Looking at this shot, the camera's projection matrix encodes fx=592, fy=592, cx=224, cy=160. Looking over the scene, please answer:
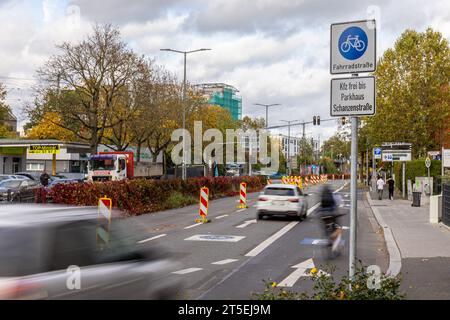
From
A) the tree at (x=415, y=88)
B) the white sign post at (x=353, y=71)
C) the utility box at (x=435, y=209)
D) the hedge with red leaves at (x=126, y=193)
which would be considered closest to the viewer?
the white sign post at (x=353, y=71)

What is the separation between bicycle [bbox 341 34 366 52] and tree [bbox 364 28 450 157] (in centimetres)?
3926

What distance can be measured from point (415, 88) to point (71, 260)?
139 ft

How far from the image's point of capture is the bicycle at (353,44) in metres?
6.55

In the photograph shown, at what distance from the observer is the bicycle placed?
6555 mm

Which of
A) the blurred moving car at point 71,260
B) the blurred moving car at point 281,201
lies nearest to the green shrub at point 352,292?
the blurred moving car at point 71,260

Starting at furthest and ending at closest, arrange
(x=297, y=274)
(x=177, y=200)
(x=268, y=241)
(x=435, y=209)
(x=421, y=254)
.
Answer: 1. (x=177, y=200)
2. (x=435, y=209)
3. (x=268, y=241)
4. (x=421, y=254)
5. (x=297, y=274)

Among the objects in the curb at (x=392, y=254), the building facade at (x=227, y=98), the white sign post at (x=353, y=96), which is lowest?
the curb at (x=392, y=254)

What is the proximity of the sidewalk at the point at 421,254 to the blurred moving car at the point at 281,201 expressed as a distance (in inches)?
129

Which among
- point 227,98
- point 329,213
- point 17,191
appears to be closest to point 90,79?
point 17,191

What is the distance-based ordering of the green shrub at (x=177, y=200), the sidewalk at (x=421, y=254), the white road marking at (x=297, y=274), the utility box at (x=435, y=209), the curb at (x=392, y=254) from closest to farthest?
1. the sidewalk at (x=421, y=254)
2. the white road marking at (x=297, y=274)
3. the curb at (x=392, y=254)
4. the utility box at (x=435, y=209)
5. the green shrub at (x=177, y=200)

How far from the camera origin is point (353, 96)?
6.66m

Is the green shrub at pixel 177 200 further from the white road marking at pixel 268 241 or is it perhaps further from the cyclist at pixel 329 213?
the cyclist at pixel 329 213

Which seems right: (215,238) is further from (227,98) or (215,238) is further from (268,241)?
(227,98)
